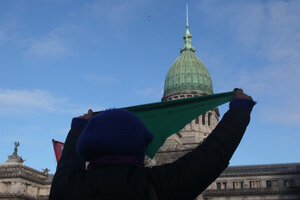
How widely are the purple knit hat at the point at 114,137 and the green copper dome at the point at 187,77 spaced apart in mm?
91490

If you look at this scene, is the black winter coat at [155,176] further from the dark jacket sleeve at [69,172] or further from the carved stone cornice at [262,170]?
the carved stone cornice at [262,170]

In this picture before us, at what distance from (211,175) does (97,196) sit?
1.12 meters

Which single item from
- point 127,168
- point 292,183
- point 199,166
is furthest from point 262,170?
point 127,168

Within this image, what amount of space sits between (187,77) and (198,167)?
306 ft

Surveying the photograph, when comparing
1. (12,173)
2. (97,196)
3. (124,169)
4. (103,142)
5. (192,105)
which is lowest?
(97,196)

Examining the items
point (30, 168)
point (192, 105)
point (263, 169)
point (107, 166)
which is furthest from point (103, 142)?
point (30, 168)

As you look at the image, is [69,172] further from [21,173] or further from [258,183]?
[21,173]

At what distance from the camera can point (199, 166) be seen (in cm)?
384

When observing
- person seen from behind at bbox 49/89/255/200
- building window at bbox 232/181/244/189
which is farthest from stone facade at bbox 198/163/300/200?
person seen from behind at bbox 49/89/255/200

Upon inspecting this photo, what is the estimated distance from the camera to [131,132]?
3.80 meters

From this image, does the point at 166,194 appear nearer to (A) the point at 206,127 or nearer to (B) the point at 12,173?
(B) the point at 12,173

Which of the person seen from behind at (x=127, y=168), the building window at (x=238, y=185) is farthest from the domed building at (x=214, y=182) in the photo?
the person seen from behind at (x=127, y=168)

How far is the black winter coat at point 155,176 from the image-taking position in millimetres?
3596

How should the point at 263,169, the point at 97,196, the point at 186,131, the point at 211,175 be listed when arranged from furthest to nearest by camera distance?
the point at 186,131
the point at 263,169
the point at 211,175
the point at 97,196
